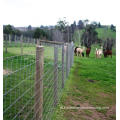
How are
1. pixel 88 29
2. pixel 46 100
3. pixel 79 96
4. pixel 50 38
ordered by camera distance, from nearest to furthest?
1. pixel 46 100
2. pixel 79 96
3. pixel 50 38
4. pixel 88 29

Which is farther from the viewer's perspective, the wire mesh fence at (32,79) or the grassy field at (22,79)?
the wire mesh fence at (32,79)

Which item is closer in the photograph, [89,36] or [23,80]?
[23,80]

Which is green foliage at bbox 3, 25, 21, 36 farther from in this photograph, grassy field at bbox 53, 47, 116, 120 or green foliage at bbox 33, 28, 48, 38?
grassy field at bbox 53, 47, 116, 120

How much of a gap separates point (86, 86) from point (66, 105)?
1938 mm

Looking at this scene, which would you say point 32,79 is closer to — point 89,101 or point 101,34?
point 89,101

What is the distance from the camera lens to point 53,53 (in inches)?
131

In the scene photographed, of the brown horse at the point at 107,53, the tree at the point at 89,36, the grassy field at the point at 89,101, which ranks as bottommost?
the grassy field at the point at 89,101

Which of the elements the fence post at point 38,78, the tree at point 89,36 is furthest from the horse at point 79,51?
the fence post at point 38,78

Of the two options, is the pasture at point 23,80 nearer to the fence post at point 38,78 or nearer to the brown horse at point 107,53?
the fence post at point 38,78

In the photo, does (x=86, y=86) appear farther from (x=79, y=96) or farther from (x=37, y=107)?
(x=37, y=107)

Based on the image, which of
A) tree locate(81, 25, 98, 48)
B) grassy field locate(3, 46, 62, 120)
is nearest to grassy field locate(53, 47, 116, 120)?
grassy field locate(3, 46, 62, 120)

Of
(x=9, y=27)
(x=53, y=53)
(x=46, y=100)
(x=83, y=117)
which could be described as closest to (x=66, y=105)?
(x=83, y=117)

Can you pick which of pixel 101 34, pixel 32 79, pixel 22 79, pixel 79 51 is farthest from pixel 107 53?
pixel 22 79

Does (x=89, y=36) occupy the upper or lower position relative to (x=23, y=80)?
upper
